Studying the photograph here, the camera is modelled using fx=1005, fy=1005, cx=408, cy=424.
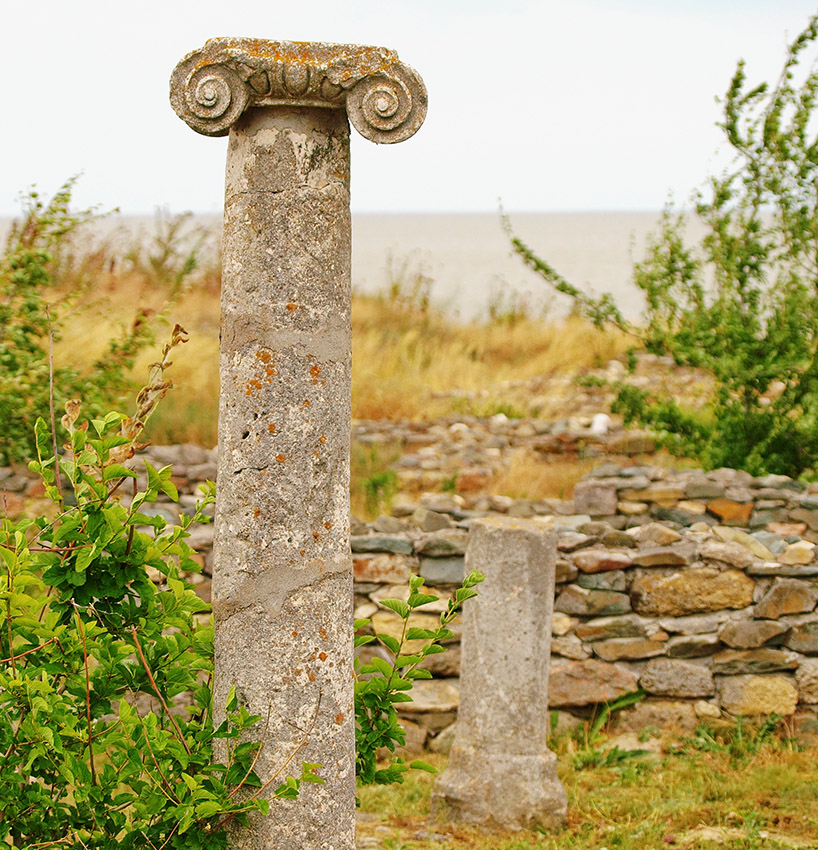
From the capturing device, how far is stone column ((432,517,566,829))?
4.43 metres

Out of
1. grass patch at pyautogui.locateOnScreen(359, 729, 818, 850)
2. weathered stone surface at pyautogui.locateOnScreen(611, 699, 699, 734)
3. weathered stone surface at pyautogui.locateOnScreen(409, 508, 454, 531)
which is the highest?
weathered stone surface at pyautogui.locateOnScreen(409, 508, 454, 531)

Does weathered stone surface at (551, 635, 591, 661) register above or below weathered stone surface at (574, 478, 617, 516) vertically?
below

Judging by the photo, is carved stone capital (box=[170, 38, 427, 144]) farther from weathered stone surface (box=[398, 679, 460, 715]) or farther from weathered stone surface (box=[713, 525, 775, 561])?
weathered stone surface (box=[713, 525, 775, 561])

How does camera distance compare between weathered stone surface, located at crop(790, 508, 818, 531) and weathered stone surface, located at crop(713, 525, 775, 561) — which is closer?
weathered stone surface, located at crop(713, 525, 775, 561)

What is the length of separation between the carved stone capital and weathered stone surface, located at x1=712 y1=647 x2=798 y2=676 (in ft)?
13.1

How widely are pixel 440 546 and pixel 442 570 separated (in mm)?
136

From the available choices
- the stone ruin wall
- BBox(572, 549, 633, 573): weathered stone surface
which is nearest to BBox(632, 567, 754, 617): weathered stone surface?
the stone ruin wall

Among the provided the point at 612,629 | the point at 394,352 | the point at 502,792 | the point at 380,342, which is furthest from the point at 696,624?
the point at 380,342

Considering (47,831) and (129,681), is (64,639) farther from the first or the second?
(47,831)

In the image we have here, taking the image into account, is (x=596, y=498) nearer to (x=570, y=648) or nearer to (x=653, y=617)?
(x=653, y=617)

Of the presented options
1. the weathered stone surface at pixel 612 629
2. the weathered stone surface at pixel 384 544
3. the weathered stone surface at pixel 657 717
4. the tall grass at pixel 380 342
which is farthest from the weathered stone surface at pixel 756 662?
the tall grass at pixel 380 342

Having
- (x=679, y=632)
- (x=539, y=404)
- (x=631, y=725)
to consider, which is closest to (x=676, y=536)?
(x=679, y=632)

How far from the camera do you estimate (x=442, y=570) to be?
18.6ft

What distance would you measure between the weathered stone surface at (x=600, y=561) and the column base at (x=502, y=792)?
4.46 ft
